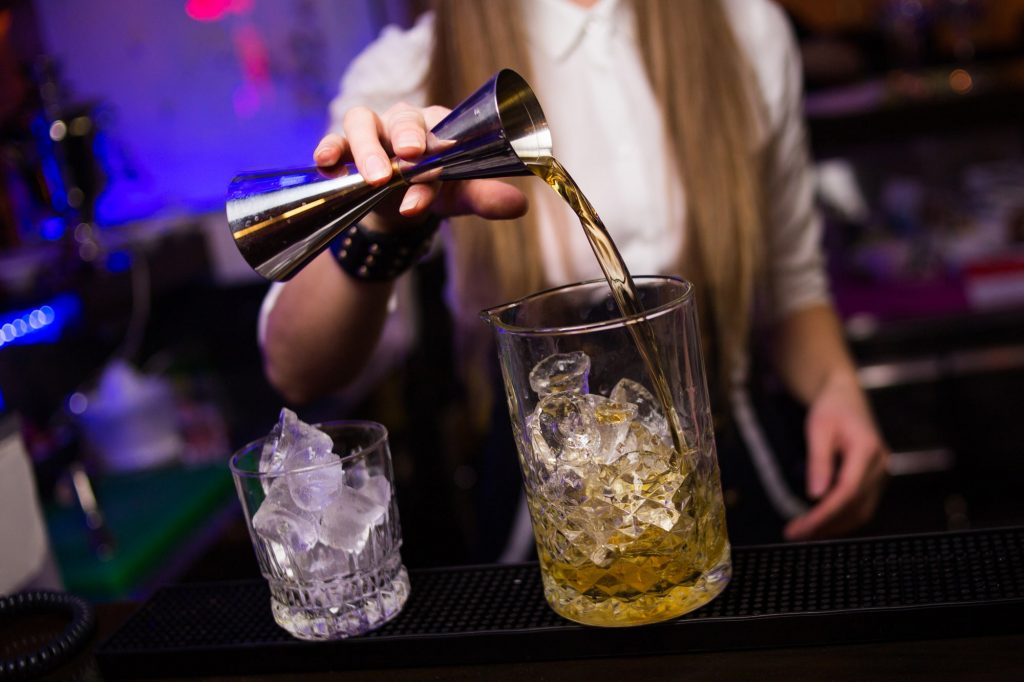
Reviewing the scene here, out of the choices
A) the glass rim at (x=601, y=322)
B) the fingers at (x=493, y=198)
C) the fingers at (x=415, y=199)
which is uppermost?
the fingers at (x=415, y=199)

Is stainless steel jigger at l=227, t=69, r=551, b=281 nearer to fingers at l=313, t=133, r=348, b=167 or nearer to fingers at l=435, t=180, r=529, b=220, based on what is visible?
fingers at l=313, t=133, r=348, b=167

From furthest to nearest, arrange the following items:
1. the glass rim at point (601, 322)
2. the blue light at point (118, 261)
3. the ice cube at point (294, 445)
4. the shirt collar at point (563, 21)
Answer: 1. the blue light at point (118, 261)
2. the shirt collar at point (563, 21)
3. the ice cube at point (294, 445)
4. the glass rim at point (601, 322)

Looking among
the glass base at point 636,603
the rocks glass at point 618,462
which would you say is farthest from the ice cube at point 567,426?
the glass base at point 636,603

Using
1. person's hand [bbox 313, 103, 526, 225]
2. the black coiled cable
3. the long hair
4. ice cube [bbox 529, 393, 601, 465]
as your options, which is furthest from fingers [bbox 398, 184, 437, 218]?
the long hair

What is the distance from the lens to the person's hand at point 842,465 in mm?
1313

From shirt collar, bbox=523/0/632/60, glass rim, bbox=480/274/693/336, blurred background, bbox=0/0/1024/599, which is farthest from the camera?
blurred background, bbox=0/0/1024/599

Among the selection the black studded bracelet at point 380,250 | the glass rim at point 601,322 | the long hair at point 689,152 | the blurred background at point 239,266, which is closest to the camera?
the glass rim at point 601,322

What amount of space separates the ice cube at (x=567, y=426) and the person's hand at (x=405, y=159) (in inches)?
8.3

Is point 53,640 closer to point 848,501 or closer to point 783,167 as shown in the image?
point 848,501

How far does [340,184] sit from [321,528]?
27cm

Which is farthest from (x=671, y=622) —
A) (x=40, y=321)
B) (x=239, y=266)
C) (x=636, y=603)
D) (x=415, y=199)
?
(x=239, y=266)

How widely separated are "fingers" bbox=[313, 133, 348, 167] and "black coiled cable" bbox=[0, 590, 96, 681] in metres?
0.47

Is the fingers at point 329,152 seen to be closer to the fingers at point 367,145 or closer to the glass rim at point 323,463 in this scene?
the fingers at point 367,145

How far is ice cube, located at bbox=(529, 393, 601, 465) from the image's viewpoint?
75 centimetres
